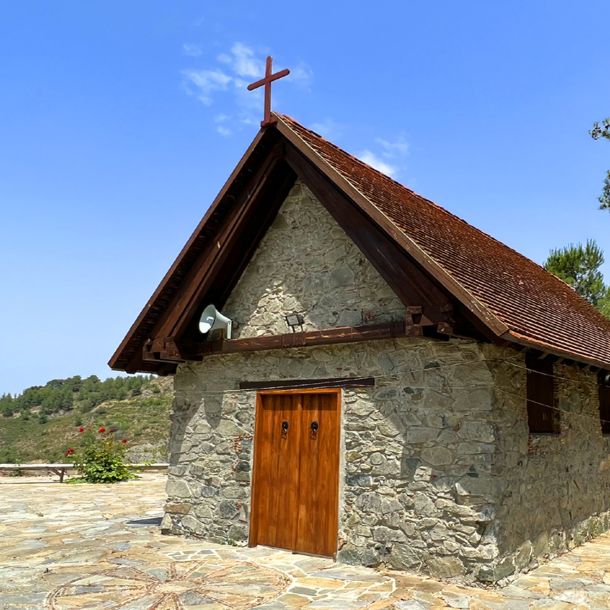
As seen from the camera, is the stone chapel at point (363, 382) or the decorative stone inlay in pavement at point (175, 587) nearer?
the decorative stone inlay in pavement at point (175, 587)

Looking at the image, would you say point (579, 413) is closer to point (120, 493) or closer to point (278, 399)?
point (278, 399)

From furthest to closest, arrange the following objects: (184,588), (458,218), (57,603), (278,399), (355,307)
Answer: (458,218) → (278,399) → (355,307) → (184,588) → (57,603)

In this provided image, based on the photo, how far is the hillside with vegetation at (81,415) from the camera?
27.8 metres

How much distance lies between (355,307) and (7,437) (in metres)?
33.9

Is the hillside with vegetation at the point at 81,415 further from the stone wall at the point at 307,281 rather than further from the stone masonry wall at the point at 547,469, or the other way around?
the stone masonry wall at the point at 547,469

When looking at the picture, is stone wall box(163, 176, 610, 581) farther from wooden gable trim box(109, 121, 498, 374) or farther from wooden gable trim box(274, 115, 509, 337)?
wooden gable trim box(274, 115, 509, 337)

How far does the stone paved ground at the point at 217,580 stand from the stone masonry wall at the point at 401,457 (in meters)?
0.35

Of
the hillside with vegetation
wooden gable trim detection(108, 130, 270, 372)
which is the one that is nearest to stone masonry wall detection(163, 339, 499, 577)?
wooden gable trim detection(108, 130, 270, 372)

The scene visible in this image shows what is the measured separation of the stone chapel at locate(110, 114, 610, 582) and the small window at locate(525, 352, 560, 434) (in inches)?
1.3

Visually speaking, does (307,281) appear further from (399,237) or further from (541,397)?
(541,397)

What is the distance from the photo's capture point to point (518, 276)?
10.6 metres

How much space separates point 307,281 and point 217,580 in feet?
13.1

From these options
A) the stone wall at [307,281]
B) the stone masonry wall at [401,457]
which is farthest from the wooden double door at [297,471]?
the stone wall at [307,281]

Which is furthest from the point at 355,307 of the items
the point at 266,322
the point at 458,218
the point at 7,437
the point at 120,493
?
the point at 7,437
